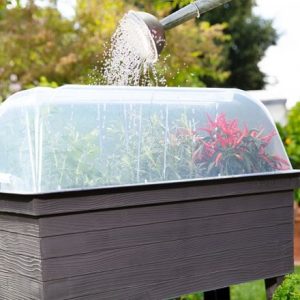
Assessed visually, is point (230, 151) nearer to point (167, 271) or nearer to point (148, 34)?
point (167, 271)

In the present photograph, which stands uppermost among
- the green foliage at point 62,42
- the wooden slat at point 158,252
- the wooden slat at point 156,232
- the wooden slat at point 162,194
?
the green foliage at point 62,42

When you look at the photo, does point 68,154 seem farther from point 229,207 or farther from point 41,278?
point 229,207

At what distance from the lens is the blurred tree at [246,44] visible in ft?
71.2

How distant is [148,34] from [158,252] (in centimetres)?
134

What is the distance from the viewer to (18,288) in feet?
10.2

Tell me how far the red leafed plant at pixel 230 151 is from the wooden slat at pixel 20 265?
95 cm

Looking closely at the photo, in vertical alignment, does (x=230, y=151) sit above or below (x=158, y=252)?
above

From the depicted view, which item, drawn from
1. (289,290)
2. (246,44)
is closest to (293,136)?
(289,290)

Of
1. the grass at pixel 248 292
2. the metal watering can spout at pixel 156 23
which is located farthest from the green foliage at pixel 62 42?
the metal watering can spout at pixel 156 23

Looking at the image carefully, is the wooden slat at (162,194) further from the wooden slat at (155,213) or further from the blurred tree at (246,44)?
the blurred tree at (246,44)

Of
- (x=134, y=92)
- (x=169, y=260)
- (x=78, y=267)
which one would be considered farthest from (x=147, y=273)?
(x=134, y=92)

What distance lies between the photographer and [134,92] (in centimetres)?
339

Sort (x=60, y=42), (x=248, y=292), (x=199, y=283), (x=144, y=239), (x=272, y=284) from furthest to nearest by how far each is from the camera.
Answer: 1. (x=60, y=42)
2. (x=248, y=292)
3. (x=272, y=284)
4. (x=199, y=283)
5. (x=144, y=239)

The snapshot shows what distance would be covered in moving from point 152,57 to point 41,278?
168 cm
